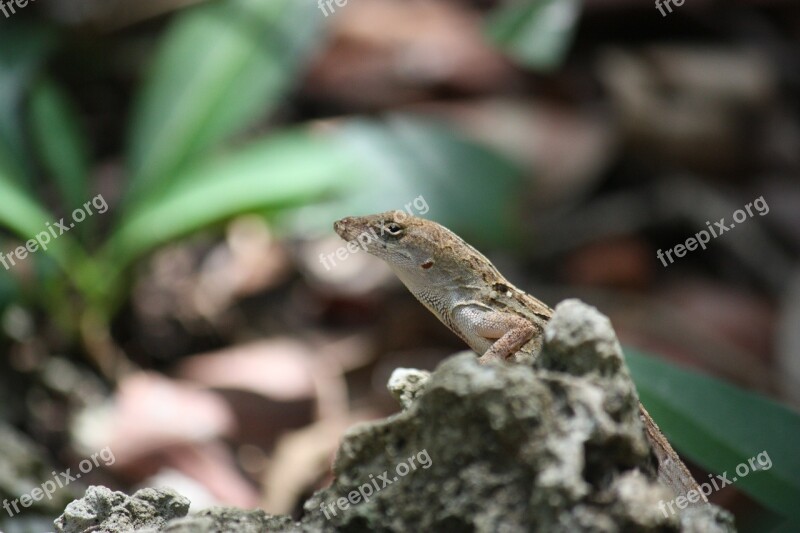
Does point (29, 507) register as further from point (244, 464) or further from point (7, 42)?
point (7, 42)

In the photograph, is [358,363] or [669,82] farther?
[669,82]

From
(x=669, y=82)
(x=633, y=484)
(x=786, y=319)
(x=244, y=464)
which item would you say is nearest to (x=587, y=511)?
(x=633, y=484)

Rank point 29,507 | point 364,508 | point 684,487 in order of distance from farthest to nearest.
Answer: point 29,507 < point 684,487 < point 364,508

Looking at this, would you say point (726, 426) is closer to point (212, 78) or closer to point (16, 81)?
point (212, 78)

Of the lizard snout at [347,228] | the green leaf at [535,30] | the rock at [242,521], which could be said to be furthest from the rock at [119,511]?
the green leaf at [535,30]

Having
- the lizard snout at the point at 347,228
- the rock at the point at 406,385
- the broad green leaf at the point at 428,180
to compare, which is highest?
the lizard snout at the point at 347,228

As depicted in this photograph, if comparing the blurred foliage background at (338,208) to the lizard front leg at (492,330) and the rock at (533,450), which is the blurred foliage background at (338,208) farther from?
the rock at (533,450)

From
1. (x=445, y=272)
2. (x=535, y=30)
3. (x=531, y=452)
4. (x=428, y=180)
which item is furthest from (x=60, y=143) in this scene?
(x=531, y=452)
